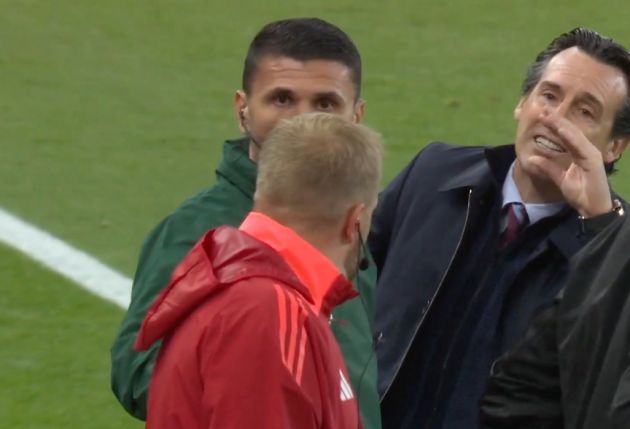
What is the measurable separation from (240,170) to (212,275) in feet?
2.89

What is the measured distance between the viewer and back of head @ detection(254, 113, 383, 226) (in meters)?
3.47

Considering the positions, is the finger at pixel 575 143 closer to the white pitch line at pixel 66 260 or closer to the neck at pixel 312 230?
the neck at pixel 312 230

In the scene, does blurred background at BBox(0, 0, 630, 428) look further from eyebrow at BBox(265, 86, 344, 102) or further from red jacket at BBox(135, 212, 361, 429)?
red jacket at BBox(135, 212, 361, 429)

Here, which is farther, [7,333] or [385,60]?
[385,60]

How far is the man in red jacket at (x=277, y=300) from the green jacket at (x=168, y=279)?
431 mm

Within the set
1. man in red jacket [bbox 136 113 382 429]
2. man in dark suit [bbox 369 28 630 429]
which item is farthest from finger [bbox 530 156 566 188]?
man in red jacket [bbox 136 113 382 429]

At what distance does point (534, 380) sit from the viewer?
12.9ft

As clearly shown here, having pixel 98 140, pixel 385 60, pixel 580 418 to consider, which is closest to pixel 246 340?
pixel 580 418

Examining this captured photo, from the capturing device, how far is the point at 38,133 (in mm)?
8727

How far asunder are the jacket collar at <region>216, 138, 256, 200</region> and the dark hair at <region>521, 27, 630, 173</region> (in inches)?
37.8

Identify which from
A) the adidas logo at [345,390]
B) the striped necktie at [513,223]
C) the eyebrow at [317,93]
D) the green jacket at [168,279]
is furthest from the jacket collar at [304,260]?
the striped necktie at [513,223]

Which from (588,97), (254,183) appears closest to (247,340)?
(254,183)

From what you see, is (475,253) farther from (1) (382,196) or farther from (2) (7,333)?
(2) (7,333)

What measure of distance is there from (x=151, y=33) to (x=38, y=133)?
1.48m
